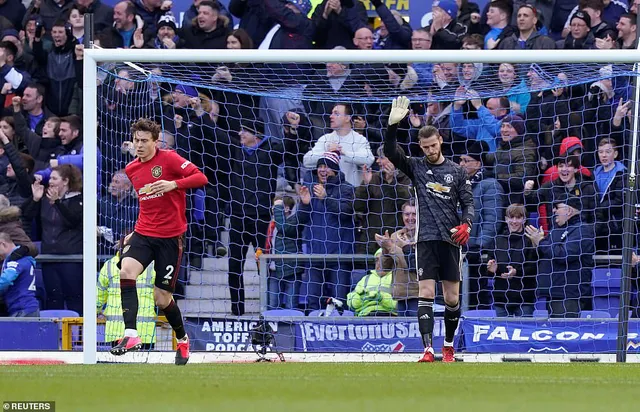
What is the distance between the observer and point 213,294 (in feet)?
42.8

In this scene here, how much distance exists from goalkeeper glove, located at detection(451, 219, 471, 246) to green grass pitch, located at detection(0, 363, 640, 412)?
1.34m

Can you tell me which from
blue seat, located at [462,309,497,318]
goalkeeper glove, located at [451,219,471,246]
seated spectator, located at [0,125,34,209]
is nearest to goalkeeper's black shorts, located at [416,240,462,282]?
goalkeeper glove, located at [451,219,471,246]

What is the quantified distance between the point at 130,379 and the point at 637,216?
714cm

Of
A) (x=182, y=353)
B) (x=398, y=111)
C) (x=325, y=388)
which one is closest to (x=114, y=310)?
(x=182, y=353)

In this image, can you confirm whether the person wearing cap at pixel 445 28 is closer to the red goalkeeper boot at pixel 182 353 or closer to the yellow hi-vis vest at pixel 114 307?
the yellow hi-vis vest at pixel 114 307

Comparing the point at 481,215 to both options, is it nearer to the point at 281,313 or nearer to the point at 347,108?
the point at 347,108

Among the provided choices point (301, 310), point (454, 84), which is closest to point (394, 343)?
point (301, 310)

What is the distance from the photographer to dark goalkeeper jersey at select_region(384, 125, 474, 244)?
1031cm

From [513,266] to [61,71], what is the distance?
6.89 meters

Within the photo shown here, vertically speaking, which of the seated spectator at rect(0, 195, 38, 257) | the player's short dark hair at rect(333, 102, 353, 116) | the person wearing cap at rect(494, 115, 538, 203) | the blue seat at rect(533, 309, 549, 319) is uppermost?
the player's short dark hair at rect(333, 102, 353, 116)

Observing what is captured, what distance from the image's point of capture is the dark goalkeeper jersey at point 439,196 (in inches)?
406

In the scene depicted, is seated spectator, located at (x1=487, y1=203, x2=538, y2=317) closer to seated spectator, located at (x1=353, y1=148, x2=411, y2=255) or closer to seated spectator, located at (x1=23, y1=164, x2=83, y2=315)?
seated spectator, located at (x1=353, y1=148, x2=411, y2=255)

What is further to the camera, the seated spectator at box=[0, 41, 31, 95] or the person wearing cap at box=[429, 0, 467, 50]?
the seated spectator at box=[0, 41, 31, 95]

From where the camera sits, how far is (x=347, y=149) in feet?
43.0
